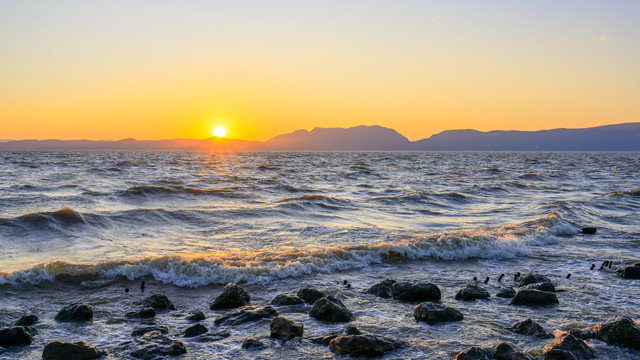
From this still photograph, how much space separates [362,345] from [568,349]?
232cm

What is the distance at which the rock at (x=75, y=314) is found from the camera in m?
6.56

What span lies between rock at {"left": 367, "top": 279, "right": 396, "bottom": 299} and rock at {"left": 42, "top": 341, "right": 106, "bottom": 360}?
4.44 m

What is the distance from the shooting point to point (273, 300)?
7.56 m

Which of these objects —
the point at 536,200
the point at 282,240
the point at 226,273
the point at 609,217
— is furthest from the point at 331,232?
the point at 536,200

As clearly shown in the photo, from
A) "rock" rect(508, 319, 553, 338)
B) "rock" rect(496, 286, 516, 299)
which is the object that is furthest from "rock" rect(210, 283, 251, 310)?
"rock" rect(496, 286, 516, 299)

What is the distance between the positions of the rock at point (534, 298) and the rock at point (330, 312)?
2.84 m

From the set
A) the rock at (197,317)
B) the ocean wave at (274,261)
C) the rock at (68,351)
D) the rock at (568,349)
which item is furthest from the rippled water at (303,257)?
the rock at (68,351)

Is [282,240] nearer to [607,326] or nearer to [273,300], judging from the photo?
[273,300]

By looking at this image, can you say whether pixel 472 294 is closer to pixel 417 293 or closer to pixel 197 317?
pixel 417 293

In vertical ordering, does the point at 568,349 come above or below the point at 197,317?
above

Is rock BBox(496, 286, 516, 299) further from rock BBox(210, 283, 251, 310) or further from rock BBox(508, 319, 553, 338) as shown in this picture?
rock BBox(210, 283, 251, 310)

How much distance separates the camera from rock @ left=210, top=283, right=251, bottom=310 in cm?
727

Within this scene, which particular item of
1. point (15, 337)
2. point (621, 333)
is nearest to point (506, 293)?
point (621, 333)

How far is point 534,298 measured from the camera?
742cm
